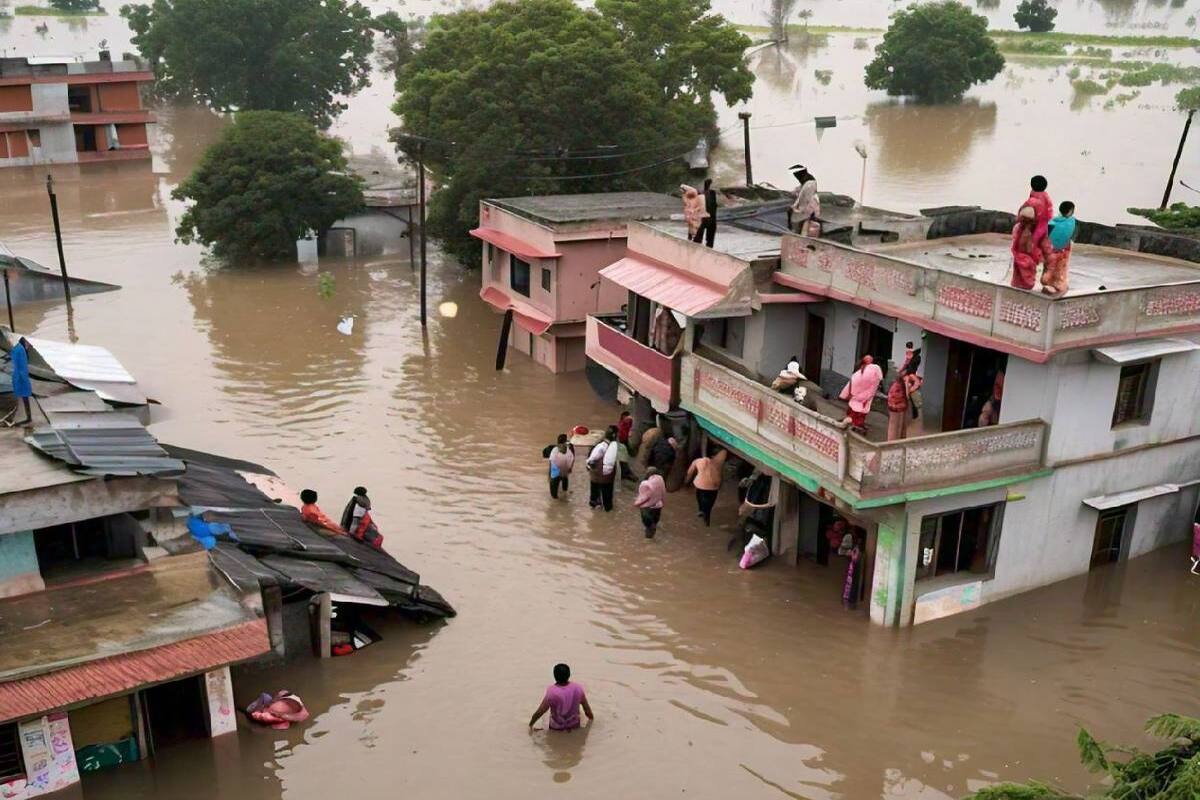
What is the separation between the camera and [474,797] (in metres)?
10.8

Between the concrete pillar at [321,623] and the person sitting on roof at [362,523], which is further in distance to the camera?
the person sitting on roof at [362,523]

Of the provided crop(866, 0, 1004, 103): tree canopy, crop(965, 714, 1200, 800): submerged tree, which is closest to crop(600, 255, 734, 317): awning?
crop(965, 714, 1200, 800): submerged tree

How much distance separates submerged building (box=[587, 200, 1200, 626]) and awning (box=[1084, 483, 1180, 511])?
30 millimetres

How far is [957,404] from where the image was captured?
14.7m

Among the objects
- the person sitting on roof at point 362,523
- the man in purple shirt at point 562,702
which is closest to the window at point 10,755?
the man in purple shirt at point 562,702

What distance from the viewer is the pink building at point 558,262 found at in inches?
902

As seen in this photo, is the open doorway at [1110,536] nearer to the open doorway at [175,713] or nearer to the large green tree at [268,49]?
the open doorway at [175,713]

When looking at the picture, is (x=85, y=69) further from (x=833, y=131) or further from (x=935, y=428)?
(x=935, y=428)

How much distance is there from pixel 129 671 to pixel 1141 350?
1089 cm

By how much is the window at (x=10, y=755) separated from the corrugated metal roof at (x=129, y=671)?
0.57 m

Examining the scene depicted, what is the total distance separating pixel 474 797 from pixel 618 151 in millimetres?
23856

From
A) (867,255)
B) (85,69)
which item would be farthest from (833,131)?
(867,255)

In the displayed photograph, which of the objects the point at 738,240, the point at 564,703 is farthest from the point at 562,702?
the point at 738,240

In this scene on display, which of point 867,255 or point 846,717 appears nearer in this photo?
point 846,717
